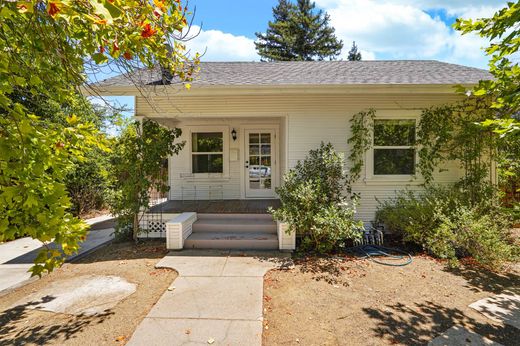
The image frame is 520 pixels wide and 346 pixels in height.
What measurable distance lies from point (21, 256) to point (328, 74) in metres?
8.17

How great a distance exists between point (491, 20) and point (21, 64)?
4602 mm

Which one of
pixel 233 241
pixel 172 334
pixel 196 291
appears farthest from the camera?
pixel 233 241

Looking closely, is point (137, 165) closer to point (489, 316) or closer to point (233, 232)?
point (233, 232)

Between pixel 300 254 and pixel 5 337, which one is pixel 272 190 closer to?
pixel 300 254

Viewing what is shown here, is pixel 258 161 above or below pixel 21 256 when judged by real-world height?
above

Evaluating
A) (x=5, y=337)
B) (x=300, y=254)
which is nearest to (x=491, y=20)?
(x=300, y=254)

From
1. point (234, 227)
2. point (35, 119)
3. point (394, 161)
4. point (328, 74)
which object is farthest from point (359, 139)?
point (35, 119)

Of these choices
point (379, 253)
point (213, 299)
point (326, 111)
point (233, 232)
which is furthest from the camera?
point (326, 111)

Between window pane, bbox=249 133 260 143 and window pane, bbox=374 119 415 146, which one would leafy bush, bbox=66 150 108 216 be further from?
window pane, bbox=374 119 415 146

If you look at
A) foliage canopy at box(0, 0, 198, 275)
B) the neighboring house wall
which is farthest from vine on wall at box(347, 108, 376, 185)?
foliage canopy at box(0, 0, 198, 275)

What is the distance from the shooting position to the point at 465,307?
3555 mm

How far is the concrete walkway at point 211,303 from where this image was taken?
9.51ft

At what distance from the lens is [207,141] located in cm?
890

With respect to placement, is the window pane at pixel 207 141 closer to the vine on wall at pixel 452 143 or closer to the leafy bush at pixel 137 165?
the leafy bush at pixel 137 165
